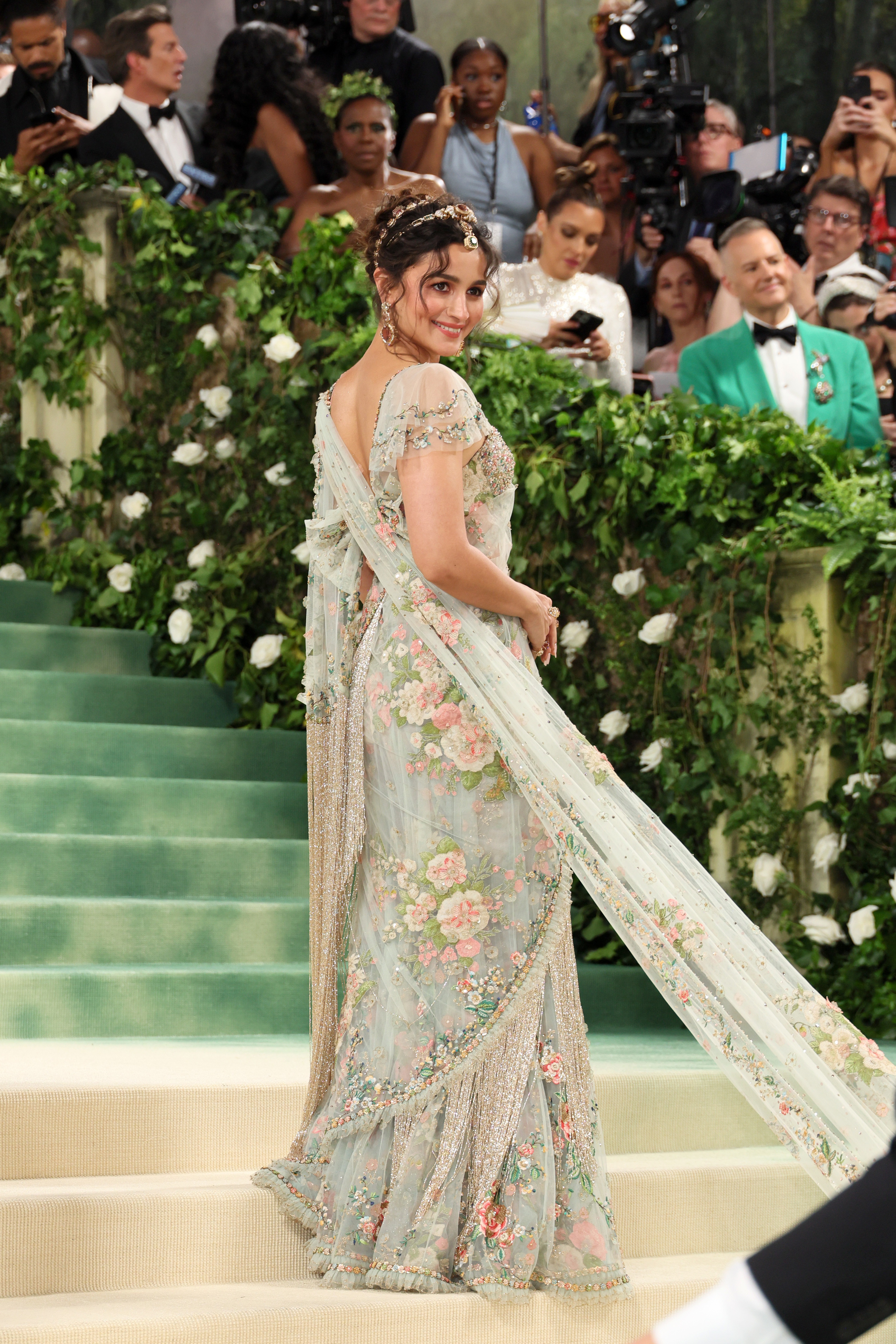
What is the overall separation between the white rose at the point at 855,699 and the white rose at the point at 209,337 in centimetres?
245

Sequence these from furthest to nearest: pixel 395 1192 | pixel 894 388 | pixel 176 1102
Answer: pixel 894 388 < pixel 176 1102 < pixel 395 1192

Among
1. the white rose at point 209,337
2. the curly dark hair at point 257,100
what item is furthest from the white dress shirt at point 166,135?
the white rose at point 209,337

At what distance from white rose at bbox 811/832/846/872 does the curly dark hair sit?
323cm

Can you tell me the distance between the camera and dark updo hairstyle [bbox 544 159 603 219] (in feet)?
16.0

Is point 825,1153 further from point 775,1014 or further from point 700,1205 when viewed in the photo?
point 700,1205

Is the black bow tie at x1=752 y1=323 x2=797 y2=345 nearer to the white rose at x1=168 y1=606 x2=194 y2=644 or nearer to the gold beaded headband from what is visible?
the white rose at x1=168 y1=606 x2=194 y2=644

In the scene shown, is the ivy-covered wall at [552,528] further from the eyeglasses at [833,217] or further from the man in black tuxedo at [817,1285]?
the man in black tuxedo at [817,1285]

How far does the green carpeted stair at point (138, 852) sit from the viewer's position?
3213mm

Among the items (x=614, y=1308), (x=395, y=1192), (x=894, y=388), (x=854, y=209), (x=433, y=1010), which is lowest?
(x=614, y=1308)

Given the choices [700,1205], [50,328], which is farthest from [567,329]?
[700,1205]

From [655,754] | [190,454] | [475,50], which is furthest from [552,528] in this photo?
[475,50]

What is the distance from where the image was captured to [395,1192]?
6.99ft

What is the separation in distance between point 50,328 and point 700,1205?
3.89m

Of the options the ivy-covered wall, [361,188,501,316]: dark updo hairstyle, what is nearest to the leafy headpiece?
the ivy-covered wall
